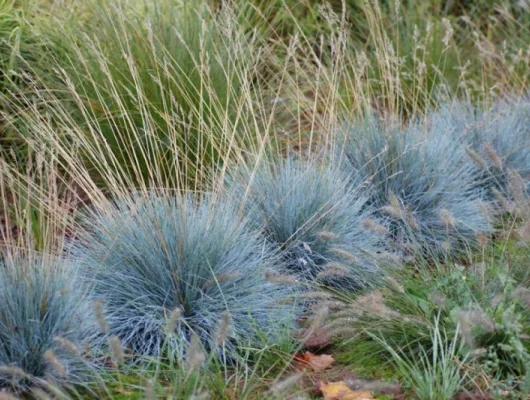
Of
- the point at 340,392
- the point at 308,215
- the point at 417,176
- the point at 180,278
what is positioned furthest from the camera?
the point at 417,176

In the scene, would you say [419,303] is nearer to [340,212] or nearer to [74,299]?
[340,212]

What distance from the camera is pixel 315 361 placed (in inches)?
153

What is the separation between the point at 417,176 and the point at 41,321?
8.88 feet

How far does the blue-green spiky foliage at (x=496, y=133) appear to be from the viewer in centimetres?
589

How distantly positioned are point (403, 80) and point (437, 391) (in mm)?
4392

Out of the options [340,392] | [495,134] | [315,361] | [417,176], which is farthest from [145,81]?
[340,392]

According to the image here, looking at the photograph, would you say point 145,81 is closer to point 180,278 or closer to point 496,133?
point 180,278

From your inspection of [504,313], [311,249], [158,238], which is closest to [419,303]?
[504,313]

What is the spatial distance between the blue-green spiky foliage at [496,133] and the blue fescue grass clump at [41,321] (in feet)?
9.78

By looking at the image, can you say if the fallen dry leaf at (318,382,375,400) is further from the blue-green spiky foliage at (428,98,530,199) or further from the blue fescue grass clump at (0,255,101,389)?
the blue-green spiky foliage at (428,98,530,199)

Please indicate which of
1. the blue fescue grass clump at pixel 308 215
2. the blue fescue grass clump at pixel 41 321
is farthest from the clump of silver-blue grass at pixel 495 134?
the blue fescue grass clump at pixel 41 321

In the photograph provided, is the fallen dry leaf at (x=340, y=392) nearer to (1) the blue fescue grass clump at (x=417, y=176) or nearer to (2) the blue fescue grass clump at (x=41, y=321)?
(2) the blue fescue grass clump at (x=41, y=321)

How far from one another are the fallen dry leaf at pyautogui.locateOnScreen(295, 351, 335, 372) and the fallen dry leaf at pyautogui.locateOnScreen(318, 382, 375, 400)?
0.22 meters

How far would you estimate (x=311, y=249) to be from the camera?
4.67 meters
